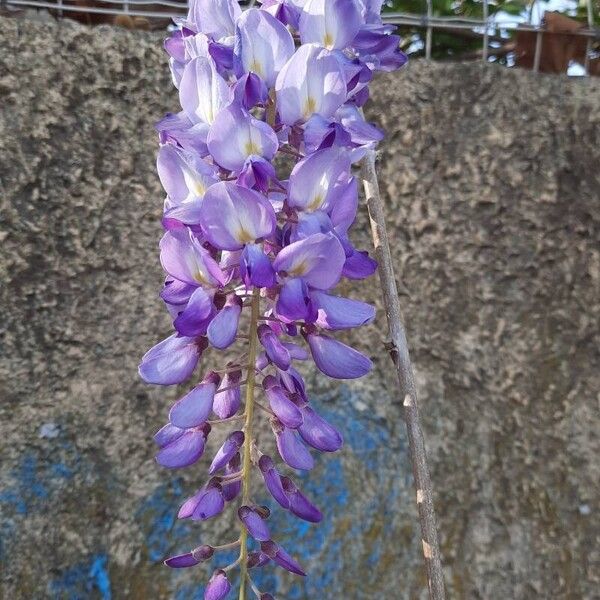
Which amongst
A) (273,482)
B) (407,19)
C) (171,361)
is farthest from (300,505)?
(407,19)

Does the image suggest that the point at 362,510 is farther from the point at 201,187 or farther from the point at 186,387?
the point at 201,187

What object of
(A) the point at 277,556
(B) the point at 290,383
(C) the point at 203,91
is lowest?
(A) the point at 277,556

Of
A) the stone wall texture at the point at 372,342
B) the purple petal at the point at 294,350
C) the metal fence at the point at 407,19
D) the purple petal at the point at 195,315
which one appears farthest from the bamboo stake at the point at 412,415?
the metal fence at the point at 407,19

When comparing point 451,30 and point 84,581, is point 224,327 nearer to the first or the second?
point 84,581

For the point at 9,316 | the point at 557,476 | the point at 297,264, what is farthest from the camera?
the point at 557,476

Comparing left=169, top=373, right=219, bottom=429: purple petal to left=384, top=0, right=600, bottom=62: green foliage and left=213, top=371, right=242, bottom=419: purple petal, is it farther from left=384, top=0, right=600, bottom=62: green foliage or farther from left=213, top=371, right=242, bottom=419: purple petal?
left=384, top=0, right=600, bottom=62: green foliage

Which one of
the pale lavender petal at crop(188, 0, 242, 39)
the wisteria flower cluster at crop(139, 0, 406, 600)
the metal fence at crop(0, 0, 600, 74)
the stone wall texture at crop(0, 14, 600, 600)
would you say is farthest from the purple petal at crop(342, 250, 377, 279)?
the metal fence at crop(0, 0, 600, 74)

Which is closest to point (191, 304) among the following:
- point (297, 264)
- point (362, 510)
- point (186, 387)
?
point (297, 264)

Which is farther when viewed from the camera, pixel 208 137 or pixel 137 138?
pixel 137 138
